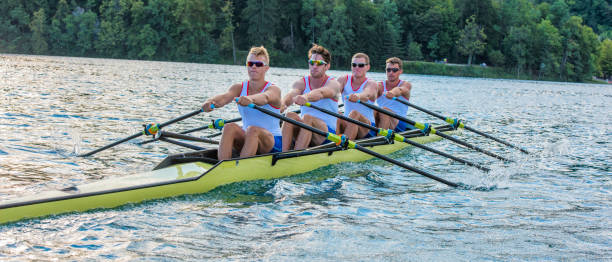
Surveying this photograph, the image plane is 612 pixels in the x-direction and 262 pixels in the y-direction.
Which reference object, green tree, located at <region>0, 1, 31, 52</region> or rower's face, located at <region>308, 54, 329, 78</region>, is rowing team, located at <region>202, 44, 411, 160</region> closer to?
rower's face, located at <region>308, 54, 329, 78</region>

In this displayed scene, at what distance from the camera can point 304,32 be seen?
79.0 m

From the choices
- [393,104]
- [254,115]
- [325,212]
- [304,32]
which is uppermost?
[304,32]

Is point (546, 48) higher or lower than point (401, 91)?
higher

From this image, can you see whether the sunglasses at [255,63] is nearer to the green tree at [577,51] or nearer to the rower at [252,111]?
the rower at [252,111]

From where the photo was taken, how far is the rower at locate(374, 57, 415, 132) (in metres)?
10.4

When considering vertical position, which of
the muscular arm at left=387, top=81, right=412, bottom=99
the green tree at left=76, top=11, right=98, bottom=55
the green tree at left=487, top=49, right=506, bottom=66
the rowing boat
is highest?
the green tree at left=76, top=11, right=98, bottom=55

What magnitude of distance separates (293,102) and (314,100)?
13.2 inches

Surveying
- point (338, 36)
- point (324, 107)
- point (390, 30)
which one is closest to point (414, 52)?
point (390, 30)

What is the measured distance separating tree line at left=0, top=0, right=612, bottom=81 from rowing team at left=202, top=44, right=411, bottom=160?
60.9 metres

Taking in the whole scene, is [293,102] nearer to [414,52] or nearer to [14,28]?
[414,52]

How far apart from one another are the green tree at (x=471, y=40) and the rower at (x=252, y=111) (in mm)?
73238

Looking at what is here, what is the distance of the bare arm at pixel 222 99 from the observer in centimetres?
664

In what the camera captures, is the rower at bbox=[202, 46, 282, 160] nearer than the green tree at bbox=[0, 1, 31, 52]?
Yes

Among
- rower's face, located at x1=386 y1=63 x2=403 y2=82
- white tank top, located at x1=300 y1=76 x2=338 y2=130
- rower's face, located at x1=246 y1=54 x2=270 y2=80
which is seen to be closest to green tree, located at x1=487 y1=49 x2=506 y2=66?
rower's face, located at x1=386 y1=63 x2=403 y2=82
